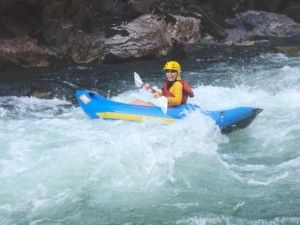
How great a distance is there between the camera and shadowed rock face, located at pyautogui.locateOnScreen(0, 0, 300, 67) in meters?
11.3

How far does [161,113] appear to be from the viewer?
22.0ft

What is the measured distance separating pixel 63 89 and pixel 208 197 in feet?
19.5

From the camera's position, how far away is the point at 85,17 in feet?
42.2

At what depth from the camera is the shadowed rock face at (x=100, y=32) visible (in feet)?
37.0

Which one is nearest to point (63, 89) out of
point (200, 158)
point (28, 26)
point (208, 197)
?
point (28, 26)

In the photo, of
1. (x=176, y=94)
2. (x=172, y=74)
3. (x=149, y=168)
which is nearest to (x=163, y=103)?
(x=176, y=94)

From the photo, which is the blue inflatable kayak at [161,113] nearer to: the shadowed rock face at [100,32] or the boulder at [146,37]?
the shadowed rock face at [100,32]

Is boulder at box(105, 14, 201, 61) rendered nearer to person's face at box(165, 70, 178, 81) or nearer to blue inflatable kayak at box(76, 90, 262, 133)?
blue inflatable kayak at box(76, 90, 262, 133)

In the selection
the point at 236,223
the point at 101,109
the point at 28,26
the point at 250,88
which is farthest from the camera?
the point at 28,26

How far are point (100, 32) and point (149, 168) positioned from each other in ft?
27.3

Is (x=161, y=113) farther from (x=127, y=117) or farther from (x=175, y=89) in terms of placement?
(x=127, y=117)

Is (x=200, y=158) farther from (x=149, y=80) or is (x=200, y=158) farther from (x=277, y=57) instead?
(x=277, y=57)

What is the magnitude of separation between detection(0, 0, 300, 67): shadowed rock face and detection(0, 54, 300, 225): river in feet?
11.4

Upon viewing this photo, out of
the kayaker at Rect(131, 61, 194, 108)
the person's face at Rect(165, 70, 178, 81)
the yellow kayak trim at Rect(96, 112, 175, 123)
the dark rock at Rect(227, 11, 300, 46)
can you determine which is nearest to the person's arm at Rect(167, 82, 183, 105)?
the kayaker at Rect(131, 61, 194, 108)
